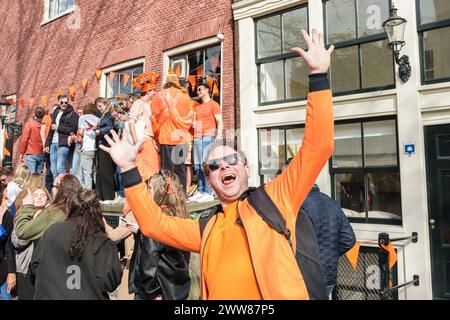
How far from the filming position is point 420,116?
5.56m

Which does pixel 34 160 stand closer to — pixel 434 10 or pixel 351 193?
pixel 351 193

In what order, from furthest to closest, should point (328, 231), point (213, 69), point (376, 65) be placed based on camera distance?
point (213, 69) < point (376, 65) < point (328, 231)

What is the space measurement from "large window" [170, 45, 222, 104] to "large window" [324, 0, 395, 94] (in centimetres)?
257

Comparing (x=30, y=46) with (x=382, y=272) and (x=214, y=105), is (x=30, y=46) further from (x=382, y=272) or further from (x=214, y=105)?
(x=382, y=272)

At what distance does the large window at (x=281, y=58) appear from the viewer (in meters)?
7.07

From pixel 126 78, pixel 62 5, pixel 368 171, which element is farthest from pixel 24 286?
pixel 62 5

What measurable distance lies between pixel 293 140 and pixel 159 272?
15.1ft

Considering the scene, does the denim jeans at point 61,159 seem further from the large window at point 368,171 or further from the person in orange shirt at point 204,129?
the large window at point 368,171

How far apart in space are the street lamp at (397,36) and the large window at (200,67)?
3.70m

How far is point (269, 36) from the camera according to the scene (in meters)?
7.52

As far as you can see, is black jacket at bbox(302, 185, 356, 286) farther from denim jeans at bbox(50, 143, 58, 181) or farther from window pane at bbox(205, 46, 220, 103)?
denim jeans at bbox(50, 143, 58, 181)

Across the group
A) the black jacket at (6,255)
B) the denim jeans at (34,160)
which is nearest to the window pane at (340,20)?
the black jacket at (6,255)
